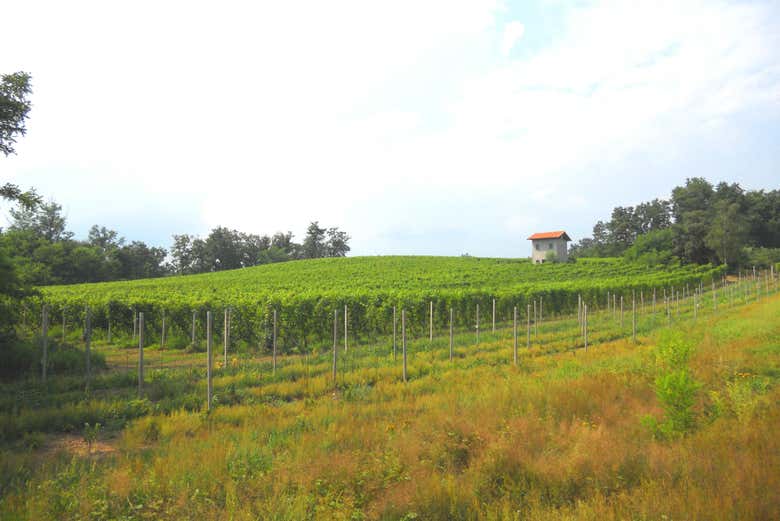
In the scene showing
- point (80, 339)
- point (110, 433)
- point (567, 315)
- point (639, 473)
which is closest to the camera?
point (639, 473)

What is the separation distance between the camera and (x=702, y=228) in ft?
231

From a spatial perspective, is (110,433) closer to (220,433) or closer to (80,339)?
(220,433)

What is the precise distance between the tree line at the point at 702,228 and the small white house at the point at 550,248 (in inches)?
486

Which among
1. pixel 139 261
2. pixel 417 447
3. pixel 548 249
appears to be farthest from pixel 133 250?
pixel 417 447

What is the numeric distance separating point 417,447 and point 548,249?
236 ft

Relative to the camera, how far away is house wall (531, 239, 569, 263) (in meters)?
71.8

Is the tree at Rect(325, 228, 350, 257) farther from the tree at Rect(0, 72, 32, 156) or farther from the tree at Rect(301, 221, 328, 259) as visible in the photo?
the tree at Rect(0, 72, 32, 156)

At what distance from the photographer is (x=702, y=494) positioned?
4.35m

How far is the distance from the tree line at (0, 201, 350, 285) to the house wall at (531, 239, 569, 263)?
57833 mm

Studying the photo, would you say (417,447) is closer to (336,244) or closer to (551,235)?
(551,235)

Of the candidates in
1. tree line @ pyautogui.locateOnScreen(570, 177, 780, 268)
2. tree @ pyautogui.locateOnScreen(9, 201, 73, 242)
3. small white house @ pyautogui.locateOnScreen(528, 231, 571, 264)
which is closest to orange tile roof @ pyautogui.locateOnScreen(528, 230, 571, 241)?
small white house @ pyautogui.locateOnScreen(528, 231, 571, 264)

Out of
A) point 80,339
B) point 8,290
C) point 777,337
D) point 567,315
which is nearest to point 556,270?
point 567,315

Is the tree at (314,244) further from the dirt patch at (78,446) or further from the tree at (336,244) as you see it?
the dirt patch at (78,446)

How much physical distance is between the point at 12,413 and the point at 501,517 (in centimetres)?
913
